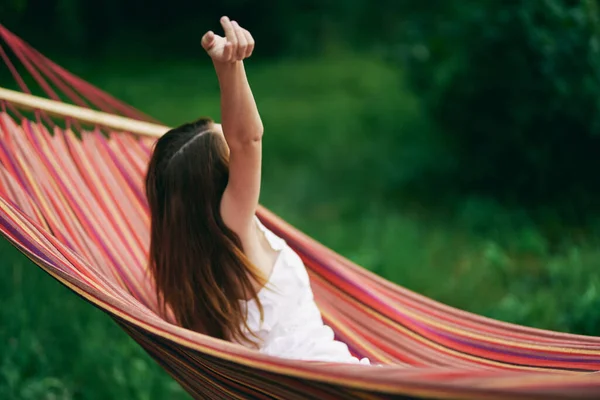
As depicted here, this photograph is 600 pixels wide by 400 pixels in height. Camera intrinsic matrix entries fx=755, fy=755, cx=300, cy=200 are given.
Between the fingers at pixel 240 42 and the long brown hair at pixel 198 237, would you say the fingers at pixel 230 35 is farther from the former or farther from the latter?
the long brown hair at pixel 198 237

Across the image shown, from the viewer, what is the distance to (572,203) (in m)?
4.31

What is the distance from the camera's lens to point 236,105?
141cm

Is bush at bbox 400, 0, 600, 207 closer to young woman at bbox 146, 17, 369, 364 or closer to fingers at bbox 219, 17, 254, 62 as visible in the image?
young woman at bbox 146, 17, 369, 364

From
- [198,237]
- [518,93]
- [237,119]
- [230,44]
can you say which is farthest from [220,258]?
[518,93]

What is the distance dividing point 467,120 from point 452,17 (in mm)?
648

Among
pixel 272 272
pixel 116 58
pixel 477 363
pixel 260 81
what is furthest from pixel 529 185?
pixel 116 58

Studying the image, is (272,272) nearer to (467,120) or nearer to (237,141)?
(237,141)

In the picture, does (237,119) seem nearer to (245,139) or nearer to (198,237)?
(245,139)

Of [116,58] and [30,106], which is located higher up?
[30,106]

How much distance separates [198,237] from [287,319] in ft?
0.90

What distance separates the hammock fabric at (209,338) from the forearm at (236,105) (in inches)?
15.1

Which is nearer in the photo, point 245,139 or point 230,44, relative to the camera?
point 230,44

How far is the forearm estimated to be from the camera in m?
1.39

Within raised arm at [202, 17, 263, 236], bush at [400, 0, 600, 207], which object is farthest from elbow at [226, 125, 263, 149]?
Answer: bush at [400, 0, 600, 207]
